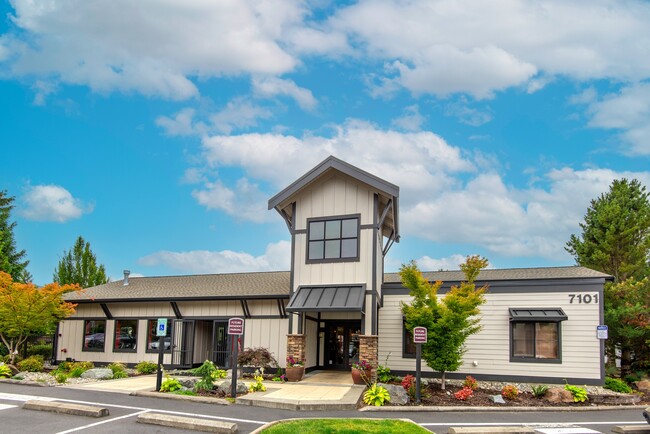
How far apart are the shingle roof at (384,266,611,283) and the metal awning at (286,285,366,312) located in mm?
3658

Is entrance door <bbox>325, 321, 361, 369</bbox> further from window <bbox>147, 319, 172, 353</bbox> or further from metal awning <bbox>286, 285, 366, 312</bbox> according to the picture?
window <bbox>147, 319, 172, 353</bbox>

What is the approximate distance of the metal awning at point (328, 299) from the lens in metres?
17.4

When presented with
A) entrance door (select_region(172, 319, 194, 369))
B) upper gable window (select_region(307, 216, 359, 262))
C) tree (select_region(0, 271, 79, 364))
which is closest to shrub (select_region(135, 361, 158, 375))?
entrance door (select_region(172, 319, 194, 369))

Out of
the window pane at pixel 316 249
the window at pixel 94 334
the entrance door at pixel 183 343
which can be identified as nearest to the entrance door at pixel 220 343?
the entrance door at pixel 183 343

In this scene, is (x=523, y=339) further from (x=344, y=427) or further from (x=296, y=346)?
(x=344, y=427)

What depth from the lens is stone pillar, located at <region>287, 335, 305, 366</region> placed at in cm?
1833

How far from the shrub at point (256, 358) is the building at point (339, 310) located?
0.83 m

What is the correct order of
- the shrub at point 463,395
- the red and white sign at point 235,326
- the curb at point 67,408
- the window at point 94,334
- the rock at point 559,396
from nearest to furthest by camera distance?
1. the curb at point 67,408
2. the red and white sign at point 235,326
3. the shrub at point 463,395
4. the rock at point 559,396
5. the window at point 94,334

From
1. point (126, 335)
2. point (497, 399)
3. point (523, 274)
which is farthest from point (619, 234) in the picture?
point (126, 335)

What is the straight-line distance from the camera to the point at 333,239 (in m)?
19.5

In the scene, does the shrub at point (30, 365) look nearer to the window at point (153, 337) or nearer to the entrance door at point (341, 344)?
the window at point (153, 337)

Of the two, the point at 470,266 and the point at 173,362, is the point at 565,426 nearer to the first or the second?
the point at 470,266

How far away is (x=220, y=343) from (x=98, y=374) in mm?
4926

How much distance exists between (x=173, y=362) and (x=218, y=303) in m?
3.11
